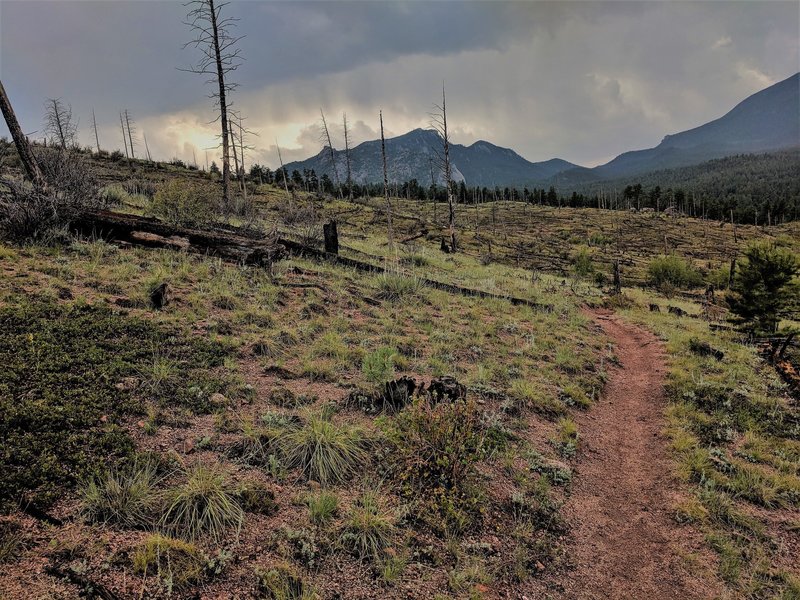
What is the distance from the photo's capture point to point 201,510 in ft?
11.6

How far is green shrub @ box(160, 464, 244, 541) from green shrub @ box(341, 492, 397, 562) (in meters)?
Answer: 1.00

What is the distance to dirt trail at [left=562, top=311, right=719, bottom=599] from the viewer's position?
3.97 m

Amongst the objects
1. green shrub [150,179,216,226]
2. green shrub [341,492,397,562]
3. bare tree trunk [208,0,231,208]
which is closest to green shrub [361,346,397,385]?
green shrub [341,492,397,562]

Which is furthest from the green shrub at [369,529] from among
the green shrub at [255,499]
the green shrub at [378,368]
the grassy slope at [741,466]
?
the grassy slope at [741,466]

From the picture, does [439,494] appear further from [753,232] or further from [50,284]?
[753,232]

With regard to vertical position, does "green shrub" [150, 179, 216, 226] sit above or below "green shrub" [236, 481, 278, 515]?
above

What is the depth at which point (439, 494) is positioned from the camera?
174 inches

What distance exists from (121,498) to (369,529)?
2128 mm

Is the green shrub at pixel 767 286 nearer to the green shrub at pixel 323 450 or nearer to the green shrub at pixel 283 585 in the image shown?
the green shrub at pixel 323 450

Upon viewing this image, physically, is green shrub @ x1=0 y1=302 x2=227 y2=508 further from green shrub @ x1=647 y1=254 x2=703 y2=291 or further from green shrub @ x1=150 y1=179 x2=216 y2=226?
green shrub @ x1=647 y1=254 x2=703 y2=291

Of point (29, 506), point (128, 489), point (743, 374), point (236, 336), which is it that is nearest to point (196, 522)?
point (128, 489)

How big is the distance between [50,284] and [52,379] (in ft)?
11.1

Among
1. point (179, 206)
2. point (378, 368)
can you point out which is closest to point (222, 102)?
point (179, 206)

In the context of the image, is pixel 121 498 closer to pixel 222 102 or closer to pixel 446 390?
pixel 446 390
